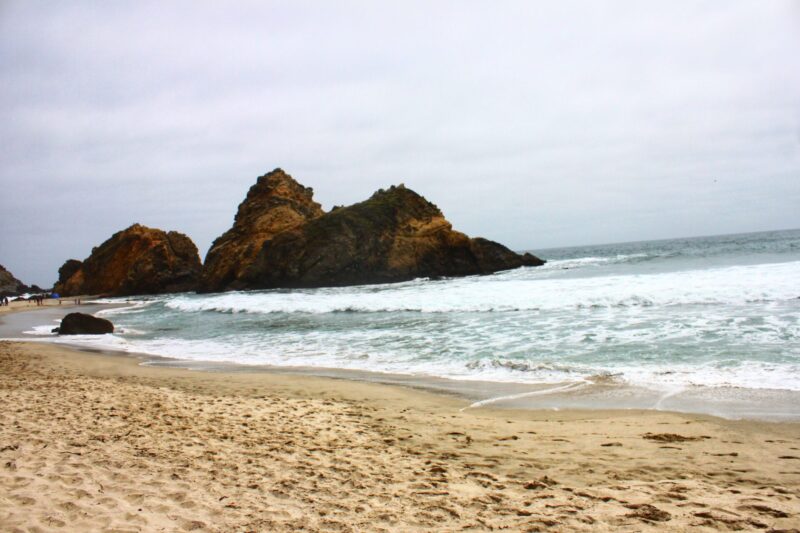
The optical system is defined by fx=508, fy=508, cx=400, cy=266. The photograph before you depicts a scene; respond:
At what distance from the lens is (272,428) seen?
5.70m

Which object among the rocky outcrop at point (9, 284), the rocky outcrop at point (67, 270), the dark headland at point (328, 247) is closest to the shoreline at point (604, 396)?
the dark headland at point (328, 247)

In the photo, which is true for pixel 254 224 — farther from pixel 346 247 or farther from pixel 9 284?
pixel 9 284

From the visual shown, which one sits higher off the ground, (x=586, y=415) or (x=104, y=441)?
(x=104, y=441)

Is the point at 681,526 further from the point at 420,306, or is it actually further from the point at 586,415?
the point at 420,306

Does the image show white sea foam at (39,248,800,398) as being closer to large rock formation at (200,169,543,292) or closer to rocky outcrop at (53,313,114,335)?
rocky outcrop at (53,313,114,335)

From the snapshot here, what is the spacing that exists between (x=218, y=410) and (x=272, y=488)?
2957mm

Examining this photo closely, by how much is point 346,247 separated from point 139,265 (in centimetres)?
2722

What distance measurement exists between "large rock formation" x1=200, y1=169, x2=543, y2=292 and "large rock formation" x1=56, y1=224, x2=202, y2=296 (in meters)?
10.4

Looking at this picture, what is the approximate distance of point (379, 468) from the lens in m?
4.46

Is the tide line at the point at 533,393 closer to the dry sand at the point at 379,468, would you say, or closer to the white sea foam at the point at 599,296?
the dry sand at the point at 379,468

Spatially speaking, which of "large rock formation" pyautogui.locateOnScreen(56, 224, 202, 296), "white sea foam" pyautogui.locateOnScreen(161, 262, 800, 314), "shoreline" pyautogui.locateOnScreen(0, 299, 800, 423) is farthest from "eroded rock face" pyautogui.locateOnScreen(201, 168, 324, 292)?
"shoreline" pyautogui.locateOnScreen(0, 299, 800, 423)

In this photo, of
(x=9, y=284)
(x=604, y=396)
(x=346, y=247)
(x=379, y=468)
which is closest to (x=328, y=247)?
(x=346, y=247)

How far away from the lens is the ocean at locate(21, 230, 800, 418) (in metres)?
7.33

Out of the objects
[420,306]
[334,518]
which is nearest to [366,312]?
[420,306]
